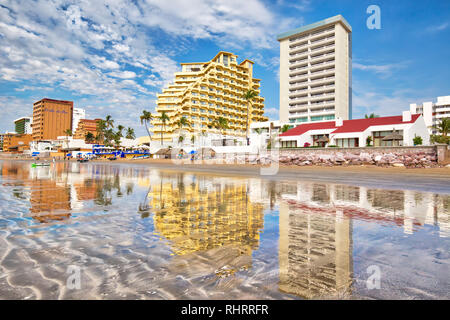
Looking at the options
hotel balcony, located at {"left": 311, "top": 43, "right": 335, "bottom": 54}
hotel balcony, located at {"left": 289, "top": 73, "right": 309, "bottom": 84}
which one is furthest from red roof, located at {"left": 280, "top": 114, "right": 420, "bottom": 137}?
hotel balcony, located at {"left": 311, "top": 43, "right": 335, "bottom": 54}

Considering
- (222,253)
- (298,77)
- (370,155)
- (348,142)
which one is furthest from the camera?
(298,77)

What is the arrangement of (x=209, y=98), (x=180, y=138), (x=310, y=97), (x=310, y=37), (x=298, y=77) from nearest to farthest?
1. (x=310, y=97)
2. (x=180, y=138)
3. (x=310, y=37)
4. (x=298, y=77)
5. (x=209, y=98)

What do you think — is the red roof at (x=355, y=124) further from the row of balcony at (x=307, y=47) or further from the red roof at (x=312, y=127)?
the row of balcony at (x=307, y=47)

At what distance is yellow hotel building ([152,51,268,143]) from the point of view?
313ft

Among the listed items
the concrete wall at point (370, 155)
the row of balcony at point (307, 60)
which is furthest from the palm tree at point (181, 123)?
the concrete wall at point (370, 155)

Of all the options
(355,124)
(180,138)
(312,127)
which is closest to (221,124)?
(180,138)

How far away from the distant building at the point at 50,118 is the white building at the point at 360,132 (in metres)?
172

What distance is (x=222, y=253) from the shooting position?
13.7ft

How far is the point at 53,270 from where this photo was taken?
341 centimetres

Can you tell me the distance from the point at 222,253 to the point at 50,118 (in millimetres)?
205216

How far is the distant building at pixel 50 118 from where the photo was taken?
164500 mm

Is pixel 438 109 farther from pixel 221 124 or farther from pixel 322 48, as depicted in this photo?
pixel 221 124
